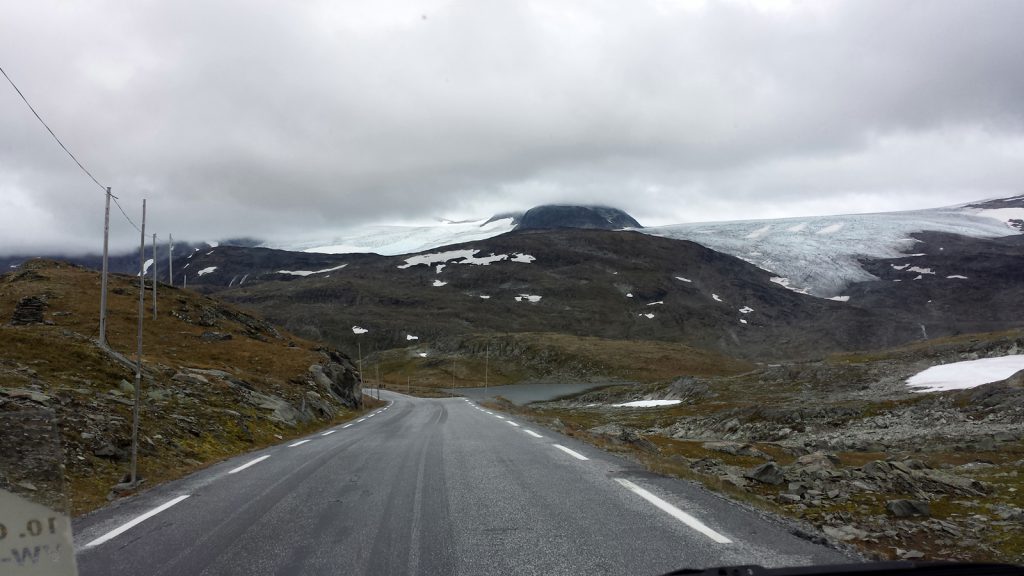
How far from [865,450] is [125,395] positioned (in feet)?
98.2

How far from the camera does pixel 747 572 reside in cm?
476

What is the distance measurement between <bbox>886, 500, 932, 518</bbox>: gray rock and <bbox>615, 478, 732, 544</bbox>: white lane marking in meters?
3.90

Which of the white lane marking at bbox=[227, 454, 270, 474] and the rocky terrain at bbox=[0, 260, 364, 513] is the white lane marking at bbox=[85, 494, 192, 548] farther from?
the white lane marking at bbox=[227, 454, 270, 474]

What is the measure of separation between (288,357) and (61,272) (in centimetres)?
3526

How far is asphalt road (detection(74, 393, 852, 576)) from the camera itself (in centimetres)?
662

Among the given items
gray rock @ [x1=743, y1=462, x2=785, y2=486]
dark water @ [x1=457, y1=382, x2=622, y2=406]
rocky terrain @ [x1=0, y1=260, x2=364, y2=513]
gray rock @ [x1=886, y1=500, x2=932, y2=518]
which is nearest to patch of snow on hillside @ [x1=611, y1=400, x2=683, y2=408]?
dark water @ [x1=457, y1=382, x2=622, y2=406]

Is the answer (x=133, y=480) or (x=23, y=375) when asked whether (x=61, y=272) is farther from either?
(x=133, y=480)

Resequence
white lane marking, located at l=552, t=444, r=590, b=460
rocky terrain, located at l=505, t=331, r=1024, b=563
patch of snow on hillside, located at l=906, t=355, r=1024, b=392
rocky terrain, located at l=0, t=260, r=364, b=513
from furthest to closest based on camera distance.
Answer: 1. patch of snow on hillside, located at l=906, t=355, r=1024, b=392
2. white lane marking, located at l=552, t=444, r=590, b=460
3. rocky terrain, located at l=0, t=260, r=364, b=513
4. rocky terrain, located at l=505, t=331, r=1024, b=563

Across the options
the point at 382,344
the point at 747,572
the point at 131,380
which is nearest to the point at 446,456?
the point at 747,572

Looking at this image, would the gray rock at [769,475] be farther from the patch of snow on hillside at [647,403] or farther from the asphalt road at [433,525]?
the patch of snow on hillside at [647,403]

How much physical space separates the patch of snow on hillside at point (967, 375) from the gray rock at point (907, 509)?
41582mm

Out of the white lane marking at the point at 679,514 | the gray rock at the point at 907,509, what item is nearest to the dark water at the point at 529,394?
the white lane marking at the point at 679,514

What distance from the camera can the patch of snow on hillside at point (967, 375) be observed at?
4497 centimetres

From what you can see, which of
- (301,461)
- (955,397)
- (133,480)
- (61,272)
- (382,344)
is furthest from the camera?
(382,344)
